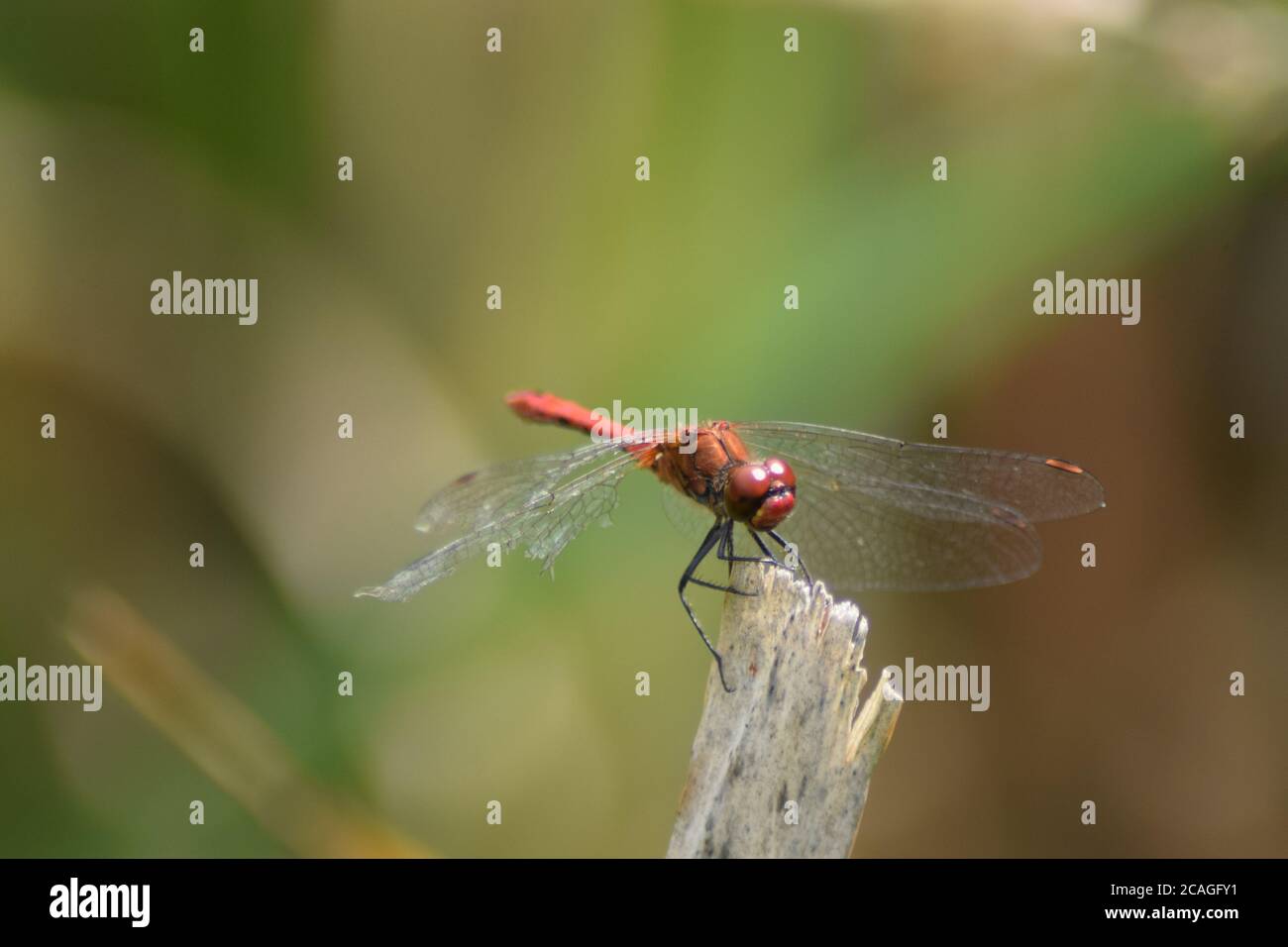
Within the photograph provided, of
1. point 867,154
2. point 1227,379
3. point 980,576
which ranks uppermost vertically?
point 867,154

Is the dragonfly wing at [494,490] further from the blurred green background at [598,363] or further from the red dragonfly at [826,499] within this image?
the blurred green background at [598,363]

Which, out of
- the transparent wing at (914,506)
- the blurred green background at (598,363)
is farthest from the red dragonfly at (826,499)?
the blurred green background at (598,363)

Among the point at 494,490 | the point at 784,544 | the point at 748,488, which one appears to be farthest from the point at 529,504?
the point at 784,544

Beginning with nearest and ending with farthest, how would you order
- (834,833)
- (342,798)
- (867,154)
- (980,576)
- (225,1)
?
1. (834,833)
2. (980,576)
3. (342,798)
4. (225,1)
5. (867,154)

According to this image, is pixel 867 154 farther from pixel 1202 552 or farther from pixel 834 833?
pixel 834 833

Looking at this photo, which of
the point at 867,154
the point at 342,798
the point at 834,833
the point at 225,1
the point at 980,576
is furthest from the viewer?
the point at 867,154

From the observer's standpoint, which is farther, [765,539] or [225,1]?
[225,1]

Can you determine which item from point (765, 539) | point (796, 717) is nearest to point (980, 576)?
point (765, 539)
